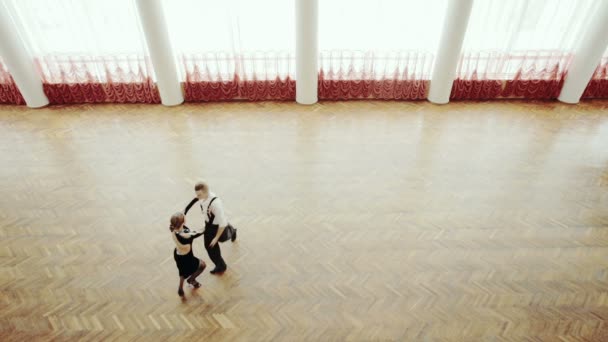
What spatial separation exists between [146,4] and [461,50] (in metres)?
6.56

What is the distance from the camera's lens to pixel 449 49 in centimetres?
796

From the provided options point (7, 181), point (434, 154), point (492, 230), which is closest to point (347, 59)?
point (434, 154)

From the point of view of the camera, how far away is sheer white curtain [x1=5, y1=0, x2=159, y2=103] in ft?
25.4

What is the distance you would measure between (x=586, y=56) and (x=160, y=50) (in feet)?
29.7

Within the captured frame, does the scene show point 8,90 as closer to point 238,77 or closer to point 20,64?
point 20,64

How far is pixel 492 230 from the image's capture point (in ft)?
16.8

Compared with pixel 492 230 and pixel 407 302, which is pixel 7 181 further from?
pixel 492 230

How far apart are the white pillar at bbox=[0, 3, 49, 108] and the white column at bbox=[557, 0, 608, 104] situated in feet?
39.0

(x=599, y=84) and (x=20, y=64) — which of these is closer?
(x=20, y=64)

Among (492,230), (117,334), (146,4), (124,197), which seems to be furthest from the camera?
(146,4)

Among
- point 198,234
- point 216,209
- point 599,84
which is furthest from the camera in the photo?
point 599,84

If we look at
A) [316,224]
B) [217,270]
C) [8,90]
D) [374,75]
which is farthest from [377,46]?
[8,90]

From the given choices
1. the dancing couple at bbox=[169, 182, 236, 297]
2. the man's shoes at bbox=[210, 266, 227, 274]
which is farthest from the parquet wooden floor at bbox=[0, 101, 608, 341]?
the dancing couple at bbox=[169, 182, 236, 297]

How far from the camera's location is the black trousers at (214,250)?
406cm
